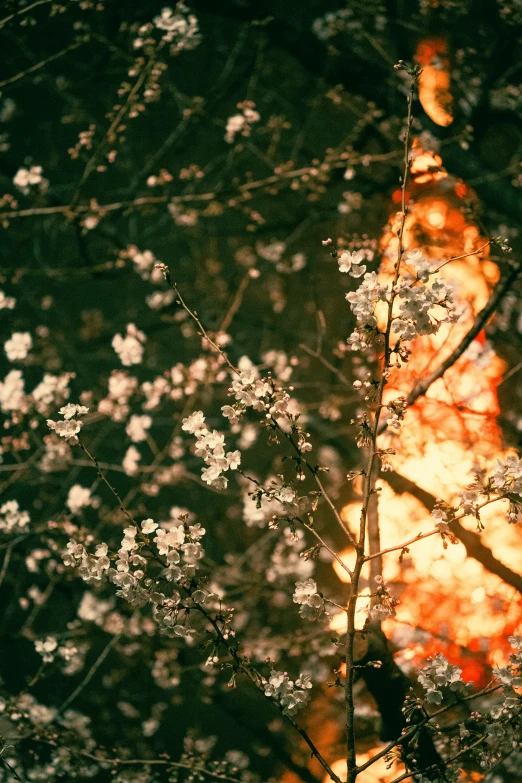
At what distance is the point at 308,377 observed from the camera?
532 centimetres

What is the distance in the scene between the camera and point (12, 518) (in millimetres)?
4254

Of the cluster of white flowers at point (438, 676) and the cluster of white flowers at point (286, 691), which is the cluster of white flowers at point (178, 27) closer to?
the cluster of white flowers at point (286, 691)

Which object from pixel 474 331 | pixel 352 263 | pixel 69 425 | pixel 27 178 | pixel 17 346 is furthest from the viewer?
pixel 17 346

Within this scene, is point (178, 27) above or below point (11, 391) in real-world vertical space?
above

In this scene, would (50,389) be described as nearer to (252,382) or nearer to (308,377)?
(308,377)

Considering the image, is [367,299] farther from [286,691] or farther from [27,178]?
[27,178]

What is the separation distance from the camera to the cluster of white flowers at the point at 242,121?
480cm

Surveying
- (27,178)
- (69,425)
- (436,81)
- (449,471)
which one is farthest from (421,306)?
(27,178)

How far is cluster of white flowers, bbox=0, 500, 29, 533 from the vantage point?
4234 mm

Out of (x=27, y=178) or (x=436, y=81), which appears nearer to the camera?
(x=436, y=81)

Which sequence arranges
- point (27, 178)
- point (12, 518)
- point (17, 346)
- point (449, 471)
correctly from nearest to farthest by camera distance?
1. point (449, 471)
2. point (12, 518)
3. point (27, 178)
4. point (17, 346)

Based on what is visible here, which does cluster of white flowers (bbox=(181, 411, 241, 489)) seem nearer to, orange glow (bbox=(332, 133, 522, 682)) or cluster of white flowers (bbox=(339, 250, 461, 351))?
cluster of white flowers (bbox=(339, 250, 461, 351))

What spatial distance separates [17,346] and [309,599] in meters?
4.02

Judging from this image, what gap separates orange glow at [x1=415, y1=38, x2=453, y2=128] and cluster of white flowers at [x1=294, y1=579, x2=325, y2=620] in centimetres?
Answer: 408
